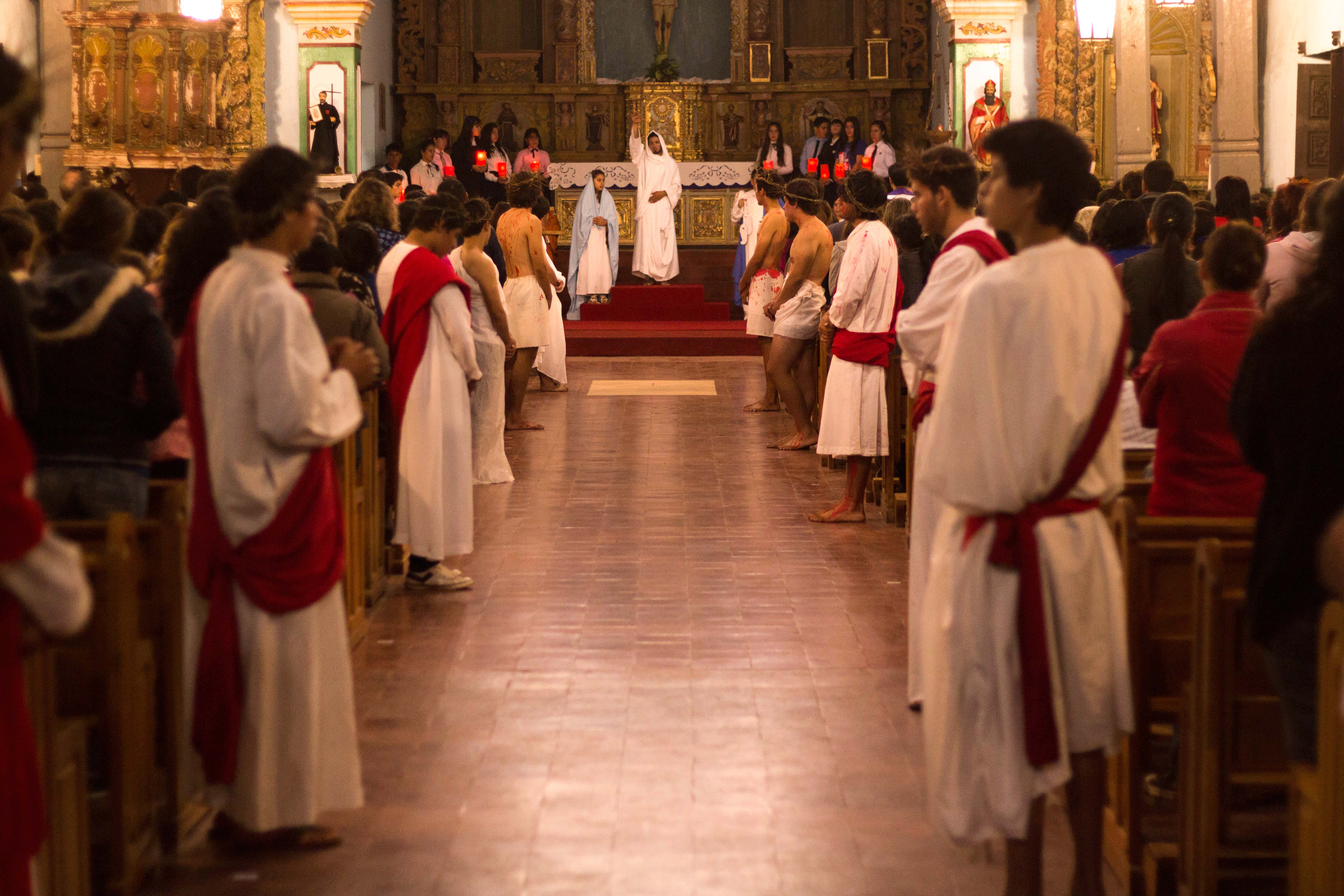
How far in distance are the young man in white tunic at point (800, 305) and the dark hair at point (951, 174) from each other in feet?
15.9

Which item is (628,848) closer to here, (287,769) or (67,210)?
(287,769)

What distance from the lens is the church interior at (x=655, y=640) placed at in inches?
148

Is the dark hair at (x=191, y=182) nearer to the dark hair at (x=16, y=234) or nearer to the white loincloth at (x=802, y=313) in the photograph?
the white loincloth at (x=802, y=313)

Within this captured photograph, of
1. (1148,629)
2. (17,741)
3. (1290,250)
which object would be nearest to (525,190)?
(1290,250)

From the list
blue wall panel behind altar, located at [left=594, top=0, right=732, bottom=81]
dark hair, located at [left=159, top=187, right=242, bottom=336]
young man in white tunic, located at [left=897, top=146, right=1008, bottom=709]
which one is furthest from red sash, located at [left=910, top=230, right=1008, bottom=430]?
blue wall panel behind altar, located at [left=594, top=0, right=732, bottom=81]

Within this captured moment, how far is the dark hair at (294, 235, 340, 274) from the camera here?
5754 millimetres

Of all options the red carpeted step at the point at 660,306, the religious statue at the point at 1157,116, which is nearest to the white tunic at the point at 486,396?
the red carpeted step at the point at 660,306

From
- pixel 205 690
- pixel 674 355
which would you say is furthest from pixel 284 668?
pixel 674 355

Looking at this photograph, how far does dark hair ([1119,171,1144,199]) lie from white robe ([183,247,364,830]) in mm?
6683

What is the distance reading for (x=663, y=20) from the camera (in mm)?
23453

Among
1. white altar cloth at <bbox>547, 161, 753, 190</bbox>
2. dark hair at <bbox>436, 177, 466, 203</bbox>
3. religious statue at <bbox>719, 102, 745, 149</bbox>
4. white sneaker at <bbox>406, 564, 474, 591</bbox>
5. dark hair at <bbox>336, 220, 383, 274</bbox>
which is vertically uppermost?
religious statue at <bbox>719, 102, 745, 149</bbox>

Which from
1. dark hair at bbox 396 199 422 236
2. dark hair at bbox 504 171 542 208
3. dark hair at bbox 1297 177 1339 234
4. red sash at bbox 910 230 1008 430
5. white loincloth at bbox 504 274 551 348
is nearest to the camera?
dark hair at bbox 1297 177 1339 234

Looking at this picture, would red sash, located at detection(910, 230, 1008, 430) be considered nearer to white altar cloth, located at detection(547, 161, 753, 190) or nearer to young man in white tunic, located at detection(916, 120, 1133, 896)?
young man in white tunic, located at detection(916, 120, 1133, 896)

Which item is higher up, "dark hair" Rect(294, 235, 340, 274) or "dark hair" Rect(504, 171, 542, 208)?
"dark hair" Rect(504, 171, 542, 208)
